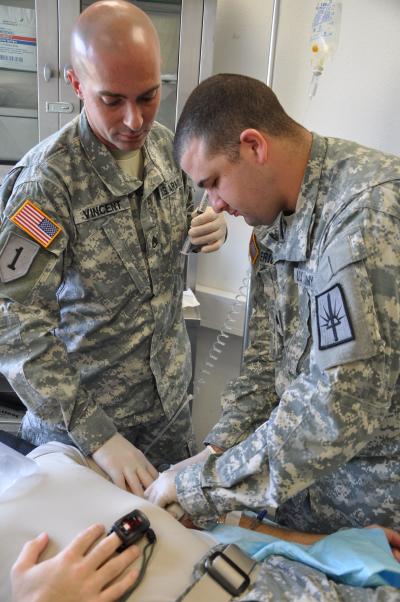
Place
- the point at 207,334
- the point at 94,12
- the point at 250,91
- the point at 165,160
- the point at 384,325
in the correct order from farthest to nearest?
the point at 207,334 → the point at 165,160 → the point at 94,12 → the point at 250,91 → the point at 384,325

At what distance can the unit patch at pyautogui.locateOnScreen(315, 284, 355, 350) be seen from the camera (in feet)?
2.74

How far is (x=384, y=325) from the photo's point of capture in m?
0.84

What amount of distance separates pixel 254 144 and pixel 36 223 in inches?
21.3

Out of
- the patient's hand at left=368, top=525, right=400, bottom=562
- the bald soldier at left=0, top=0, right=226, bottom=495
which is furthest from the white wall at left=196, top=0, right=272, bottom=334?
the patient's hand at left=368, top=525, right=400, bottom=562

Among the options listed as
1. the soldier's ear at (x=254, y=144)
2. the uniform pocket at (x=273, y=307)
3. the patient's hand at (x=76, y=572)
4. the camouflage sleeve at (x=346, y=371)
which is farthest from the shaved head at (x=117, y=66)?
the patient's hand at (x=76, y=572)

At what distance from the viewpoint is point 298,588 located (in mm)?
868

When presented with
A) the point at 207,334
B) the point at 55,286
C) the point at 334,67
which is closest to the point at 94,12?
the point at 55,286

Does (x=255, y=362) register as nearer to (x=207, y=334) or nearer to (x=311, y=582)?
(x=311, y=582)

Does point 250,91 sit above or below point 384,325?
above

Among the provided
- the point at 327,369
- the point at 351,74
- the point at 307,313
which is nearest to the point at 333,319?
the point at 327,369

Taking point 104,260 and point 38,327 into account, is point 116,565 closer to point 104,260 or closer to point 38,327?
point 38,327

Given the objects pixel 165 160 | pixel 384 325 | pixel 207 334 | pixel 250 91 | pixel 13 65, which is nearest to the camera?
pixel 384 325

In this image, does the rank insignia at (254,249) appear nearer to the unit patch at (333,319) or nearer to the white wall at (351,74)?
the unit patch at (333,319)

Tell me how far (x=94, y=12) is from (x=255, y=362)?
936 millimetres
